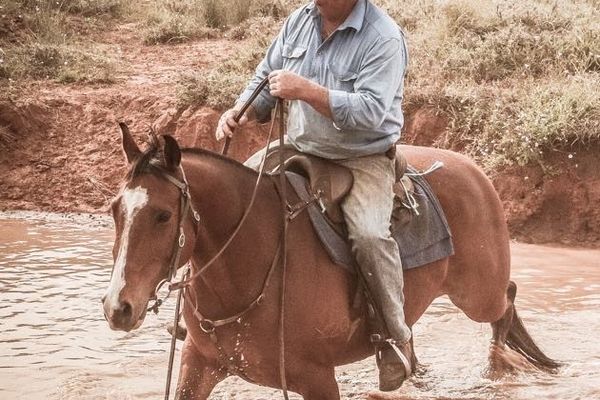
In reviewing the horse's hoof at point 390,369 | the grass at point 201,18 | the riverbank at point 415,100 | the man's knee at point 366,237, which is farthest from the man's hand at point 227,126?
the grass at point 201,18

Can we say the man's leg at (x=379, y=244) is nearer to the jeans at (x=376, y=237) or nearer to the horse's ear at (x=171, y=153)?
the jeans at (x=376, y=237)

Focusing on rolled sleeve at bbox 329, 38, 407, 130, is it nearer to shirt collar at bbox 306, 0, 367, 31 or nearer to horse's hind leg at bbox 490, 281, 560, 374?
shirt collar at bbox 306, 0, 367, 31

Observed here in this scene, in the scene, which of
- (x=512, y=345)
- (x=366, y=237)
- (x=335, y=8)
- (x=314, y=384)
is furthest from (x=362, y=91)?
(x=512, y=345)

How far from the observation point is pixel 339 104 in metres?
3.99

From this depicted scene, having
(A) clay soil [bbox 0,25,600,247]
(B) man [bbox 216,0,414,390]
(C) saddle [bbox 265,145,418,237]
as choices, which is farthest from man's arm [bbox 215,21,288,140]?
(A) clay soil [bbox 0,25,600,247]

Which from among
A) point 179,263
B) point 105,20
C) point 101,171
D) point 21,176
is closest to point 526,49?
point 101,171

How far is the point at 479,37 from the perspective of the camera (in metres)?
13.1

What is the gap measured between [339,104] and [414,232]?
116 cm

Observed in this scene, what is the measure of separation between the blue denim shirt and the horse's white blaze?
3.56ft

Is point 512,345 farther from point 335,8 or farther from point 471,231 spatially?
point 335,8

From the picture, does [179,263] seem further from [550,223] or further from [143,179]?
[550,223]

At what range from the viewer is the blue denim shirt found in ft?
13.4

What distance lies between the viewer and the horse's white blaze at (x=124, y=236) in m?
3.28

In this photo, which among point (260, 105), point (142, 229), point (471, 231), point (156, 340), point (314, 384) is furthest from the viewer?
point (156, 340)
